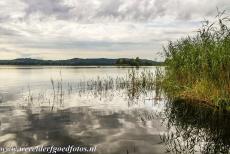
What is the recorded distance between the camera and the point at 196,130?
1039 cm

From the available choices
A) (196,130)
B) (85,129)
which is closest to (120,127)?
(85,129)

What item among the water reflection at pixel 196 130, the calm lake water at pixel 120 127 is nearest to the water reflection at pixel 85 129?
the calm lake water at pixel 120 127

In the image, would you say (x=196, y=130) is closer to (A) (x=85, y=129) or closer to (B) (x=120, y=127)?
(B) (x=120, y=127)

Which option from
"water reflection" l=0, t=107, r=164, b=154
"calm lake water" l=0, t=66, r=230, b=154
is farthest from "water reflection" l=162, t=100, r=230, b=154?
"water reflection" l=0, t=107, r=164, b=154

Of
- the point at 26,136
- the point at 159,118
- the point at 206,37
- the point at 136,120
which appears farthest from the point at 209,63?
the point at 26,136

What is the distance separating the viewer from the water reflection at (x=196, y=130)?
27.8ft

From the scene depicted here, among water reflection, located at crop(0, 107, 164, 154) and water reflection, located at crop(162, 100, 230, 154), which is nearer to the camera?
water reflection, located at crop(162, 100, 230, 154)

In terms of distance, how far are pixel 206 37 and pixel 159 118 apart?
4.51 m

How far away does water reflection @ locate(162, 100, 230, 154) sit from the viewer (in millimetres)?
8477

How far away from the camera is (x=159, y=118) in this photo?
41.4 ft

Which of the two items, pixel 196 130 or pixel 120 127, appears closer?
pixel 196 130

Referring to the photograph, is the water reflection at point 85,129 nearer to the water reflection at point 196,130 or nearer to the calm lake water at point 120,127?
the calm lake water at point 120,127

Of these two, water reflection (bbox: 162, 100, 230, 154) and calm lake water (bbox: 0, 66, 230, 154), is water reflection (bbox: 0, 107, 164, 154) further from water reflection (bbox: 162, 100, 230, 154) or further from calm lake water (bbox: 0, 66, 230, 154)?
water reflection (bbox: 162, 100, 230, 154)

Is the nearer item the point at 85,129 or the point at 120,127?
the point at 85,129
